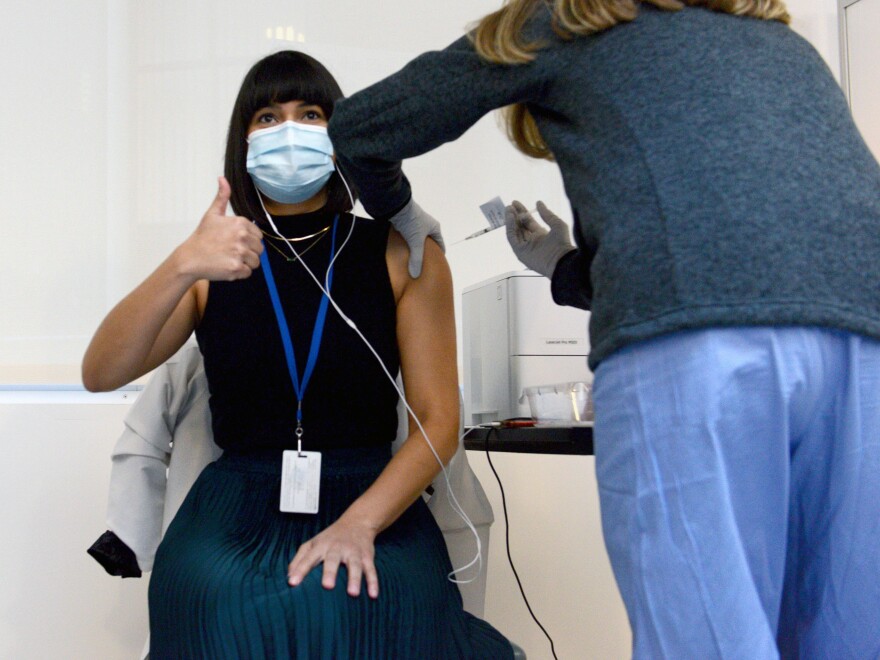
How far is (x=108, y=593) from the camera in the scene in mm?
2338

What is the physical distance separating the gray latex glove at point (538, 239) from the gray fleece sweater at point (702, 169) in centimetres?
41

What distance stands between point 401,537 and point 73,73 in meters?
1.80

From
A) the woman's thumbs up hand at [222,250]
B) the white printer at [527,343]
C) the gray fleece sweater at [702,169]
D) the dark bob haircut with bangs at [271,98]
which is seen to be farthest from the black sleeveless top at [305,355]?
the gray fleece sweater at [702,169]

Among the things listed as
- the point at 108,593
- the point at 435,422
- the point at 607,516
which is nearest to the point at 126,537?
the point at 435,422

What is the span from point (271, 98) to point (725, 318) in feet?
3.41

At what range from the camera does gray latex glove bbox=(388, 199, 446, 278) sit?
1.55 metres

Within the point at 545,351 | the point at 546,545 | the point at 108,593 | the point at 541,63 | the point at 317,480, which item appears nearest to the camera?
the point at 541,63

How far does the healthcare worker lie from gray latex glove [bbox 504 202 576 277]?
449 millimetres

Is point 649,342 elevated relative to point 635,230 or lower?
lower

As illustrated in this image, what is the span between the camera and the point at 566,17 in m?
0.92

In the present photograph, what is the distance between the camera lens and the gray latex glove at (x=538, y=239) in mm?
1394

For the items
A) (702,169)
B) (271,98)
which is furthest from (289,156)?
(702,169)

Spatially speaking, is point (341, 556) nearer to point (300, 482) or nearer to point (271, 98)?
point (300, 482)

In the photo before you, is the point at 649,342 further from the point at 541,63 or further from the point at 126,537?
the point at 126,537
